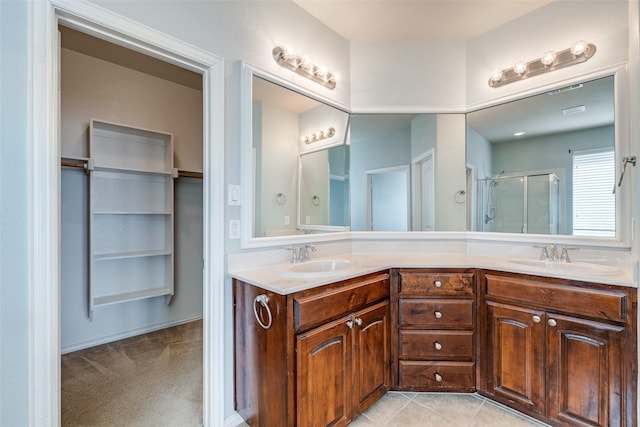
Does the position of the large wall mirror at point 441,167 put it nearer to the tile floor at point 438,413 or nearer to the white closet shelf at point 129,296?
the tile floor at point 438,413

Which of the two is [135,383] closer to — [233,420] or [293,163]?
[233,420]

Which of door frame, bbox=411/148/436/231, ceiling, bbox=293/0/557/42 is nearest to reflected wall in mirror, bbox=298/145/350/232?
door frame, bbox=411/148/436/231

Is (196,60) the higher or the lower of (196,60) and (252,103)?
the higher

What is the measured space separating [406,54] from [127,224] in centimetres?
294

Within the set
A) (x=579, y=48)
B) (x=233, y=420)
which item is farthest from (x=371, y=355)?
(x=579, y=48)

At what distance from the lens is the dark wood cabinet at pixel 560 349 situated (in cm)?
139

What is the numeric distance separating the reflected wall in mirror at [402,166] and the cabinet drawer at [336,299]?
72cm

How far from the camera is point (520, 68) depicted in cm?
211

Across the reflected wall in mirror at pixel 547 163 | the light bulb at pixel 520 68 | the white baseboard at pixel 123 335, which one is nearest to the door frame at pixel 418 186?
the reflected wall in mirror at pixel 547 163

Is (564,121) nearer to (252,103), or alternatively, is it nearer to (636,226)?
(636,226)

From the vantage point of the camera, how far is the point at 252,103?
1.76 meters

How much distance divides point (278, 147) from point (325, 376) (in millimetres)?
1417

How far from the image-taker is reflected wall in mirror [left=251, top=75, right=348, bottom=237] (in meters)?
1.81

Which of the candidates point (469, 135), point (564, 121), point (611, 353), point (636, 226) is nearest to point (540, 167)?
point (564, 121)
